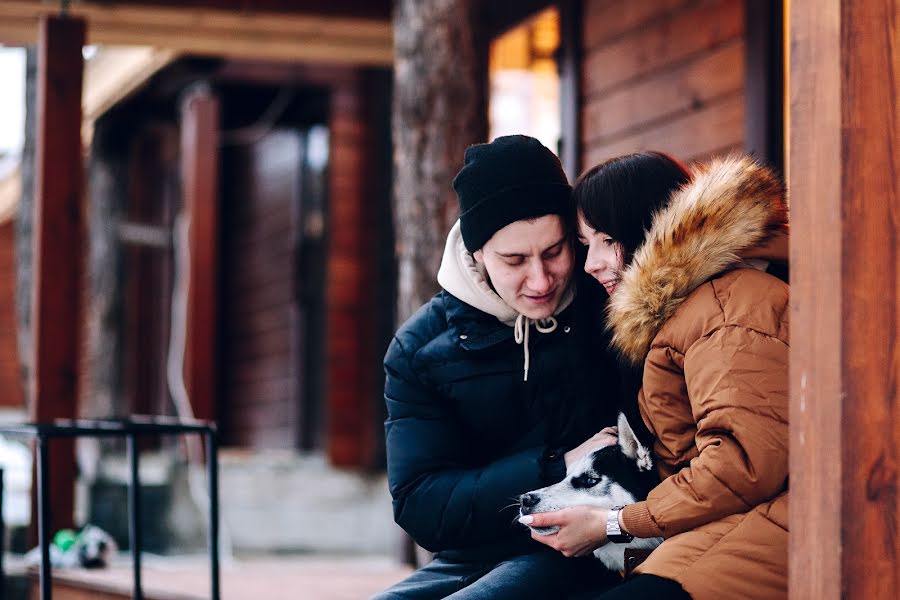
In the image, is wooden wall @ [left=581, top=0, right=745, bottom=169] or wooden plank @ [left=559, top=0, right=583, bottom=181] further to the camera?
wooden plank @ [left=559, top=0, right=583, bottom=181]

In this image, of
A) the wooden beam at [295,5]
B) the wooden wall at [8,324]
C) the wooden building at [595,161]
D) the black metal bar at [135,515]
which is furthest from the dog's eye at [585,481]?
the wooden wall at [8,324]

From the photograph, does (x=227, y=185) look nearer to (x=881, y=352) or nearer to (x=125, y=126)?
(x=125, y=126)

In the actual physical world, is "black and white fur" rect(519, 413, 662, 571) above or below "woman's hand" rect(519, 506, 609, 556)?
above

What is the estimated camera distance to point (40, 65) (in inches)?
244

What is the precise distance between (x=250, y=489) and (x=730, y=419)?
6893 mm

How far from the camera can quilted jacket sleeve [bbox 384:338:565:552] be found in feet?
9.00

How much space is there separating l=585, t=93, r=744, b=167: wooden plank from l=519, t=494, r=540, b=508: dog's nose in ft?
8.81

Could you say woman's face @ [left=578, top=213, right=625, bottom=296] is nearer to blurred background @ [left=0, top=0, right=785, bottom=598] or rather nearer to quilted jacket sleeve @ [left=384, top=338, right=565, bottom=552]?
quilted jacket sleeve @ [left=384, top=338, right=565, bottom=552]

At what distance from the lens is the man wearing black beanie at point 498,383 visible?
2.79 m

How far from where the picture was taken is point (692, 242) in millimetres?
2408

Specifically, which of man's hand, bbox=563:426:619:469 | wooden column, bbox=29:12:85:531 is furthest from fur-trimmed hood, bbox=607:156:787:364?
wooden column, bbox=29:12:85:531

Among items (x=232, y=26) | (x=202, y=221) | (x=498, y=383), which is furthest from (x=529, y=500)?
(x=202, y=221)

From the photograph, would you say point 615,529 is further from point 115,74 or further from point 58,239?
point 115,74

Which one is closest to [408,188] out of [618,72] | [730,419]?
[618,72]
